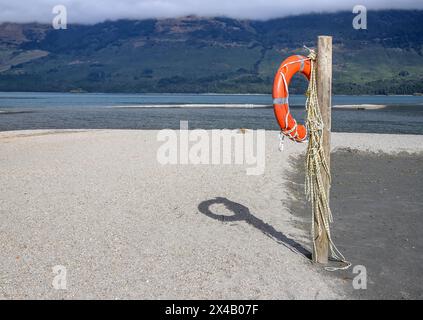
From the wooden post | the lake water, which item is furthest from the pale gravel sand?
the lake water

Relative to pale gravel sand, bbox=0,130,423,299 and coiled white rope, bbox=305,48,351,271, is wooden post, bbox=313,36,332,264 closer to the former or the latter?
coiled white rope, bbox=305,48,351,271

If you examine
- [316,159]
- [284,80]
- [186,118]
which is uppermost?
[284,80]

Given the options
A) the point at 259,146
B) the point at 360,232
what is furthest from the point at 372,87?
the point at 360,232

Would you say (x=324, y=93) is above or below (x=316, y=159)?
above

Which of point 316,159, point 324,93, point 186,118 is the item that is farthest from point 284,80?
point 186,118

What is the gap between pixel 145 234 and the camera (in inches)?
355

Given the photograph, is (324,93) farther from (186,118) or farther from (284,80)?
(186,118)

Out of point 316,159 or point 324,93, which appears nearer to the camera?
point 324,93

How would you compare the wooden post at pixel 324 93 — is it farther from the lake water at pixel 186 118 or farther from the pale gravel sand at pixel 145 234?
the lake water at pixel 186 118

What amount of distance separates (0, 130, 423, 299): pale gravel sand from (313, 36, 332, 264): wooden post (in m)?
0.32

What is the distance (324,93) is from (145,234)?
4.24 metres
